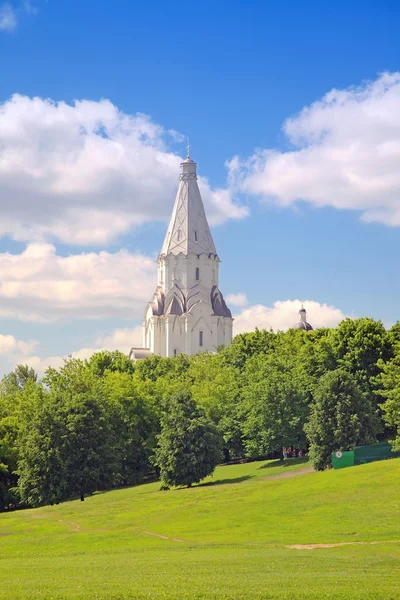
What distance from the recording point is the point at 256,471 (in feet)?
247

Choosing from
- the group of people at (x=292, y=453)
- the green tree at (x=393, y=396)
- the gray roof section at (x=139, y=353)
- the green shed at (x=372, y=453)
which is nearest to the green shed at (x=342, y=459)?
the green shed at (x=372, y=453)

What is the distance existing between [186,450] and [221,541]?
2756 cm

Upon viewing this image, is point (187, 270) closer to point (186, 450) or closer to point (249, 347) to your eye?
point (249, 347)

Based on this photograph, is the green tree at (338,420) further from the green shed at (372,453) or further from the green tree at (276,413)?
the green tree at (276,413)

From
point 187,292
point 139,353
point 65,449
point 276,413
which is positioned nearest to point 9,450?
point 65,449

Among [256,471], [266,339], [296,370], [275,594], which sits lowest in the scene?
[275,594]

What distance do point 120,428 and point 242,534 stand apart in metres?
40.0

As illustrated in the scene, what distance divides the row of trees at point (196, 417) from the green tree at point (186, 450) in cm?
10

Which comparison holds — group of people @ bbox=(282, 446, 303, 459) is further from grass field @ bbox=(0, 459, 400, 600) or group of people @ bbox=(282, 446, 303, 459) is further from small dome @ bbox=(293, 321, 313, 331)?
small dome @ bbox=(293, 321, 313, 331)

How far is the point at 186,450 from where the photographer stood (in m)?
68.8

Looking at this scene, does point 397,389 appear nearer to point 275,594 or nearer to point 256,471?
point 256,471

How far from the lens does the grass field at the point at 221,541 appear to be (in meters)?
25.2

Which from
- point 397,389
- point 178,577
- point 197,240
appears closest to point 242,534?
point 178,577

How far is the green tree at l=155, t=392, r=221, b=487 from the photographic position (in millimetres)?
68188
